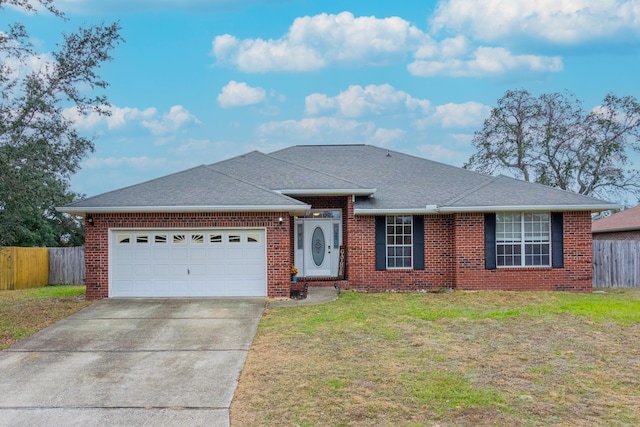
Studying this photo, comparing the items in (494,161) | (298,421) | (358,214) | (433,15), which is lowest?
(298,421)

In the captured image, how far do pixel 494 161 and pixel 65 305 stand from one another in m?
26.6

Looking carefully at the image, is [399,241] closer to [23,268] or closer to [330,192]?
[330,192]

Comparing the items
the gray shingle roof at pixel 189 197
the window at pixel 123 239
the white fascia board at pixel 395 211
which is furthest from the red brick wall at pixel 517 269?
the window at pixel 123 239

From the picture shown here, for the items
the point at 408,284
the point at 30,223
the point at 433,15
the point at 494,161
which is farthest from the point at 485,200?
the point at 30,223

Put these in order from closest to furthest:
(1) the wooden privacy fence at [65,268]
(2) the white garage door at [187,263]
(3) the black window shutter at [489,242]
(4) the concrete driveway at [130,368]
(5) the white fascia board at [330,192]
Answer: (4) the concrete driveway at [130,368], (2) the white garage door at [187,263], (3) the black window shutter at [489,242], (5) the white fascia board at [330,192], (1) the wooden privacy fence at [65,268]

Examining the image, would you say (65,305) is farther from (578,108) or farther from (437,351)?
(578,108)

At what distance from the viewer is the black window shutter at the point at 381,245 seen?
54.0 feet

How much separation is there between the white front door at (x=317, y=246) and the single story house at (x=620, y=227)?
12682 millimetres

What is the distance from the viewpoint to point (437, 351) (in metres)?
8.55

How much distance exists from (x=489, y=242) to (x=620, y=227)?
10108 millimetres

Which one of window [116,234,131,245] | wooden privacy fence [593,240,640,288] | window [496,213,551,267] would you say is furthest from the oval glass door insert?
wooden privacy fence [593,240,640,288]

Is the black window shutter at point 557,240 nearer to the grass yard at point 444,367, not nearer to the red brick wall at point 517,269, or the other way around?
the red brick wall at point 517,269

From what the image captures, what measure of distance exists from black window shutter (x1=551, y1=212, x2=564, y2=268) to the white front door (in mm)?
6244

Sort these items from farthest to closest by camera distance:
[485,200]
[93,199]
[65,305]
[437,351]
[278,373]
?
[485,200] → [93,199] → [65,305] → [437,351] → [278,373]
